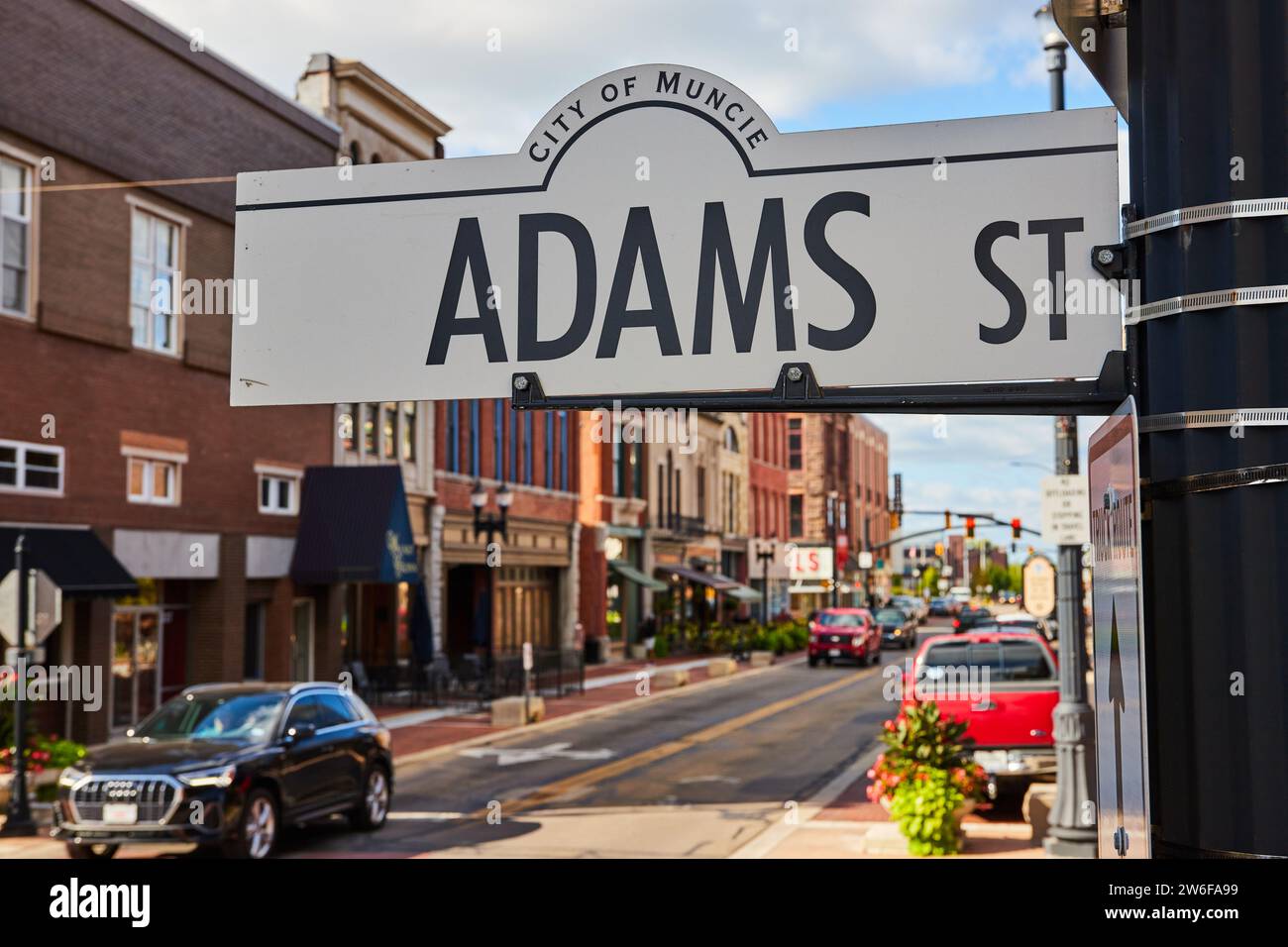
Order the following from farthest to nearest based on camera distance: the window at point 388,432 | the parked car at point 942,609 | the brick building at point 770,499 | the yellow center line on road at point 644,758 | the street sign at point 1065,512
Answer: the parked car at point 942,609 → the brick building at point 770,499 → the window at point 388,432 → the yellow center line on road at point 644,758 → the street sign at point 1065,512

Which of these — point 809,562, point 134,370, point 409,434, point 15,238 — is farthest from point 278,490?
point 809,562

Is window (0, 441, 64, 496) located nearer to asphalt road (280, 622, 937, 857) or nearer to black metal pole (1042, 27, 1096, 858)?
asphalt road (280, 622, 937, 857)

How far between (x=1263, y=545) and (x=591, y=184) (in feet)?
4.21

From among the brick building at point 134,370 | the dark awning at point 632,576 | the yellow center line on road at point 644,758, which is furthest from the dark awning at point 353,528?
the dark awning at point 632,576

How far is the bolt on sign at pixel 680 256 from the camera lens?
2.27 metres

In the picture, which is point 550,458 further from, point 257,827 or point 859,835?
point 257,827

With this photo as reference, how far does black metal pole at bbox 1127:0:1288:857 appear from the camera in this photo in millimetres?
1856

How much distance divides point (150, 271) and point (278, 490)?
6324 millimetres

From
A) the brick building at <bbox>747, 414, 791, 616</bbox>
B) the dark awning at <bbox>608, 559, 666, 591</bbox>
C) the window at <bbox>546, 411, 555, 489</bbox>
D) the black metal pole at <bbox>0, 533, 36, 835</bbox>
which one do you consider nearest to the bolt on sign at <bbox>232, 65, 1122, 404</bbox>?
the black metal pole at <bbox>0, 533, 36, 835</bbox>

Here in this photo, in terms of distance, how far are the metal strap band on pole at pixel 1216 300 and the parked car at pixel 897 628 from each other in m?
55.6

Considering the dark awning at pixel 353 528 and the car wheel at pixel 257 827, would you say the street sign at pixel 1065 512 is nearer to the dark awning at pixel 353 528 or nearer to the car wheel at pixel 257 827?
the car wheel at pixel 257 827

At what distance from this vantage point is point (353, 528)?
2866 cm

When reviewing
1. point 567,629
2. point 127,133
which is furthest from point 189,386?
point 567,629

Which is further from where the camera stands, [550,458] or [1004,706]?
[550,458]
